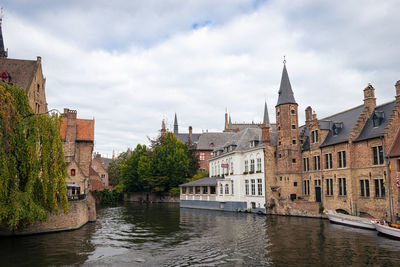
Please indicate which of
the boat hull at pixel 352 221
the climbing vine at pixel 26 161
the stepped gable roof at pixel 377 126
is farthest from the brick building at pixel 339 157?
the climbing vine at pixel 26 161

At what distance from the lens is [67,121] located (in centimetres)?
4959

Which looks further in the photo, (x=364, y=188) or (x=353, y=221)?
(x=364, y=188)

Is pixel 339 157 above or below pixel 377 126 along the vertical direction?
below

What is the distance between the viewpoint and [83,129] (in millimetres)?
51250

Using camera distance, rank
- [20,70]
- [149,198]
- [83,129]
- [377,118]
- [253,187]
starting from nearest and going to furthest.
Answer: [377,118] < [20,70] < [253,187] < [83,129] < [149,198]

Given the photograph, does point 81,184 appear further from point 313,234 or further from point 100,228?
point 313,234

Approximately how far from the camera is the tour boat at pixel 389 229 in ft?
72.2

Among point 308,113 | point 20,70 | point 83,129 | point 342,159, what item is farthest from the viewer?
point 83,129

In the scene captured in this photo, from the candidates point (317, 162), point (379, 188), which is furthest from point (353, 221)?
point (317, 162)

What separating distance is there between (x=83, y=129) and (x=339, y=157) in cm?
3817

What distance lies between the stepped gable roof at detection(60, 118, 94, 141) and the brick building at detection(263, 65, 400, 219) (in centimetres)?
2778

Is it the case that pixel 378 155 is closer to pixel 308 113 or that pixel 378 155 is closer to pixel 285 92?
pixel 308 113

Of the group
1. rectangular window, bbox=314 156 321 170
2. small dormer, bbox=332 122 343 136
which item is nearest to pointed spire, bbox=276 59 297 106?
small dormer, bbox=332 122 343 136

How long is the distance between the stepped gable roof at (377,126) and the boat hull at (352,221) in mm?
7891
